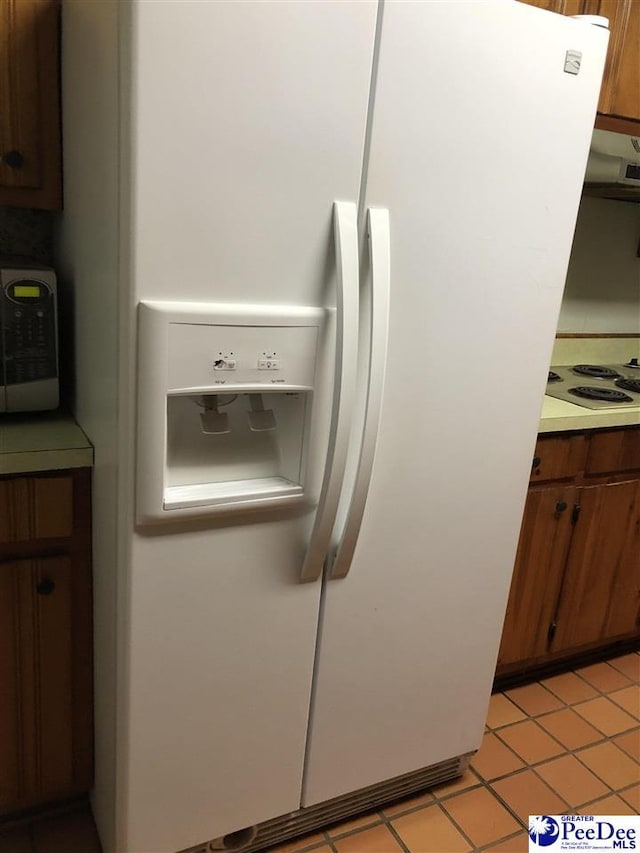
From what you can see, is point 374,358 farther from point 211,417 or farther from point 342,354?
point 211,417

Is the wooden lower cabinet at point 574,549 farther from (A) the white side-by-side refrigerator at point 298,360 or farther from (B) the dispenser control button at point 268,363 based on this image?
(B) the dispenser control button at point 268,363

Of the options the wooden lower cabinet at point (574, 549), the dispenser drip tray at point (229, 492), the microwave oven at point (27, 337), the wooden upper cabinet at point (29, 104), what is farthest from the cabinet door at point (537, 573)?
the wooden upper cabinet at point (29, 104)

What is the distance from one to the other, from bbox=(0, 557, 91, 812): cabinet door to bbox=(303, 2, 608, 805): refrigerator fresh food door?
52 cm

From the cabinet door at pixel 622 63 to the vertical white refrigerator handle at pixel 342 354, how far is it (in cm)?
122

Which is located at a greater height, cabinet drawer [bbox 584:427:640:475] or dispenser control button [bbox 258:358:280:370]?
dispenser control button [bbox 258:358:280:370]

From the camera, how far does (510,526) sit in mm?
1655

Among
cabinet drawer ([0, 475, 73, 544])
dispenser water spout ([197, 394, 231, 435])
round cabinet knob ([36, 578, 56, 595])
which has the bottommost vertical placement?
round cabinet knob ([36, 578, 56, 595])

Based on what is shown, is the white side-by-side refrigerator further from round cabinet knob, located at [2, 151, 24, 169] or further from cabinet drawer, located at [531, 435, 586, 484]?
cabinet drawer, located at [531, 435, 586, 484]

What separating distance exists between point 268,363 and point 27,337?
59 cm

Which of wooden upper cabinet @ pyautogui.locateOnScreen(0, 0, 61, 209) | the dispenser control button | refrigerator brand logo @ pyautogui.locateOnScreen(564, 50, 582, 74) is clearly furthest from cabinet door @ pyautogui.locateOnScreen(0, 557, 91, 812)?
refrigerator brand logo @ pyautogui.locateOnScreen(564, 50, 582, 74)

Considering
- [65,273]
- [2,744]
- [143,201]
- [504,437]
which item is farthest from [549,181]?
[2,744]

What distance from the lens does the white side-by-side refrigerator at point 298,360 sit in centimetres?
110

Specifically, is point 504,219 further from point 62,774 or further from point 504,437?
point 62,774

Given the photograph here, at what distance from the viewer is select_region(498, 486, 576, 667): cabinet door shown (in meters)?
2.03
